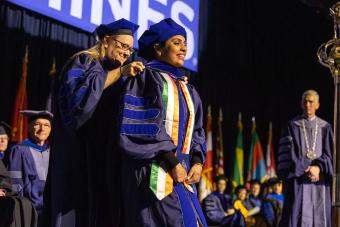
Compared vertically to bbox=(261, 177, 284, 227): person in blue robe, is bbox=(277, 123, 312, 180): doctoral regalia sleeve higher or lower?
higher

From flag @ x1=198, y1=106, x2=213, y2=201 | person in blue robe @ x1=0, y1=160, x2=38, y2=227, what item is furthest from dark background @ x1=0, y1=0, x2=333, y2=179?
person in blue robe @ x1=0, y1=160, x2=38, y2=227

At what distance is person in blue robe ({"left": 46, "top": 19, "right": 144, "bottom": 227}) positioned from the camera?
2828mm

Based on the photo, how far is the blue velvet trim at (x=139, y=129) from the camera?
9.04 ft

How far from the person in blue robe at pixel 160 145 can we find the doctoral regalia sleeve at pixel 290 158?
267 cm

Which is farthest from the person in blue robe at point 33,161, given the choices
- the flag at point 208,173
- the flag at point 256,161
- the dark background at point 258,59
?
the flag at point 256,161

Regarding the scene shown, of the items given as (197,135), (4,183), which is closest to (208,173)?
(4,183)

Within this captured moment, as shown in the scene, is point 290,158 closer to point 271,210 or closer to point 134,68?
point 134,68

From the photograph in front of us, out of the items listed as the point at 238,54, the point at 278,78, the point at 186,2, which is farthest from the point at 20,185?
the point at 278,78

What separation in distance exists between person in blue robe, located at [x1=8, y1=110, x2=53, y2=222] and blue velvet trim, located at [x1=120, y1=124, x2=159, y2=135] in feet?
7.47

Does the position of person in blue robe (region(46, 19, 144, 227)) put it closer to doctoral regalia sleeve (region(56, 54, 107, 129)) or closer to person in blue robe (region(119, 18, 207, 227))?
doctoral regalia sleeve (region(56, 54, 107, 129))

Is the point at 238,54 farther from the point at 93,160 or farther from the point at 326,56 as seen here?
the point at 93,160

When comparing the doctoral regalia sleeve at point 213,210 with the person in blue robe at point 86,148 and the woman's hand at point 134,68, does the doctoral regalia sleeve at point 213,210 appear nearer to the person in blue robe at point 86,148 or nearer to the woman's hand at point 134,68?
the person in blue robe at point 86,148

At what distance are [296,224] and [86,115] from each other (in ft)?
10.8

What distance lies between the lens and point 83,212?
2936 mm
